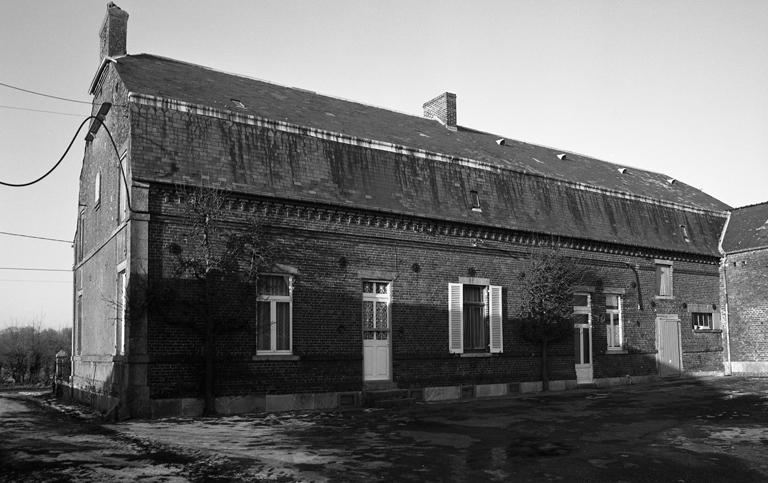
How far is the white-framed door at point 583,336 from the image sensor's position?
22.9 m

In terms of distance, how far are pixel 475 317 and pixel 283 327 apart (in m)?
6.24

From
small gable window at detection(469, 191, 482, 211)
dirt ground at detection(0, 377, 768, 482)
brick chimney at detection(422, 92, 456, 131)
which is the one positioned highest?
brick chimney at detection(422, 92, 456, 131)

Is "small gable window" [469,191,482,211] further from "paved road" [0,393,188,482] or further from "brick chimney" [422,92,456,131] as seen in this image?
"paved road" [0,393,188,482]

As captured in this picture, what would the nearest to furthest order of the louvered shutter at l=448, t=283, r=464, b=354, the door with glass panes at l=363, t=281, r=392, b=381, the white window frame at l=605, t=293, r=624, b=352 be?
1. the door with glass panes at l=363, t=281, r=392, b=381
2. the louvered shutter at l=448, t=283, r=464, b=354
3. the white window frame at l=605, t=293, r=624, b=352

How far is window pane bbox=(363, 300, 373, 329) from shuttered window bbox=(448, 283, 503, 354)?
2.56 m

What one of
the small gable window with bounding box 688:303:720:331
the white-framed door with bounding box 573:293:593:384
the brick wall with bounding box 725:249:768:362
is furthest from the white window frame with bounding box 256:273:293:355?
the brick wall with bounding box 725:249:768:362

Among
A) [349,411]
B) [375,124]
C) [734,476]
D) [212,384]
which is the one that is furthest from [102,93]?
[734,476]

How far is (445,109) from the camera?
1066 inches

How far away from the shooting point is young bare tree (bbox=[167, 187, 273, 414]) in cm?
1560

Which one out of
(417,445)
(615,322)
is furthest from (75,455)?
(615,322)

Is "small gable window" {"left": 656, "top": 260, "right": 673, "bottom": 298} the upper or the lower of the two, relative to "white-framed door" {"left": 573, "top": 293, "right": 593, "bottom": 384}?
upper

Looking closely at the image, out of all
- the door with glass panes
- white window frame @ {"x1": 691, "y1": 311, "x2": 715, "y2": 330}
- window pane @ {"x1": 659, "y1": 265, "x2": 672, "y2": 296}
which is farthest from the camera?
white window frame @ {"x1": 691, "y1": 311, "x2": 715, "y2": 330}

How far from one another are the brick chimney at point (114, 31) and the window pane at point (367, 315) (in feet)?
33.0

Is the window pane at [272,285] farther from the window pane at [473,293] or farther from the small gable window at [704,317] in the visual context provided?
the small gable window at [704,317]
